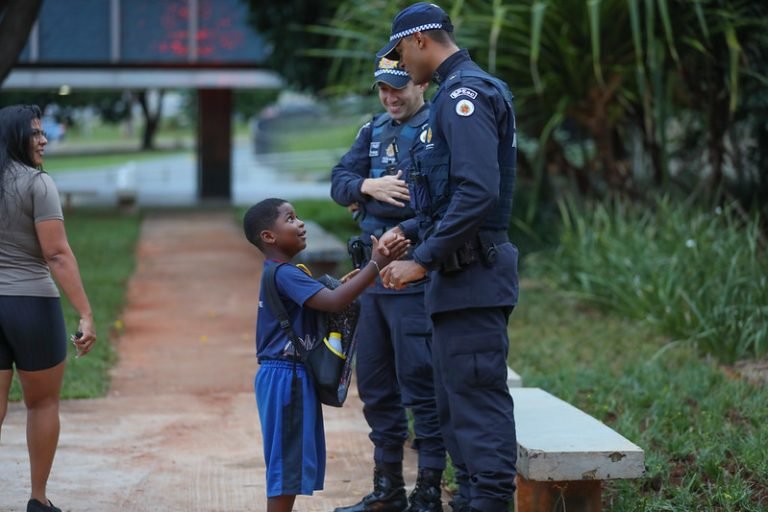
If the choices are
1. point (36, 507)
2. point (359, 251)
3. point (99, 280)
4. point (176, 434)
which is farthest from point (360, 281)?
point (99, 280)

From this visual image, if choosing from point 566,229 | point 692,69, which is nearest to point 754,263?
point 566,229

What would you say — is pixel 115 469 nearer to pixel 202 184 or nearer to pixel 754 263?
pixel 754 263

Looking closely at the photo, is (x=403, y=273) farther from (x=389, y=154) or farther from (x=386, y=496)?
(x=386, y=496)

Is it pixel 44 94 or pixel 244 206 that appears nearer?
pixel 244 206

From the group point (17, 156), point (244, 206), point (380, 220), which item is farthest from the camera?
point (244, 206)

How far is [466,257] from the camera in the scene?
152 inches

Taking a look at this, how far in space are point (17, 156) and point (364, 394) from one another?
1.65m

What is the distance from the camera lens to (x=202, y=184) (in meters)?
20.9

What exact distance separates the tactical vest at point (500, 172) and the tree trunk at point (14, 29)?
6565mm

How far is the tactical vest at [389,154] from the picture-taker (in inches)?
182

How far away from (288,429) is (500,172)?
1.15 m

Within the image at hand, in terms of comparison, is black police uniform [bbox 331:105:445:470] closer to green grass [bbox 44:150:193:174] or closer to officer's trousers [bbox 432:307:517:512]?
officer's trousers [bbox 432:307:517:512]

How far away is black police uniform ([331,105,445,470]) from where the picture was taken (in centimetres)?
458

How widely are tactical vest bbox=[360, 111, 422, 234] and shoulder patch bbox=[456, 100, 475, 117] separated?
0.78 meters
